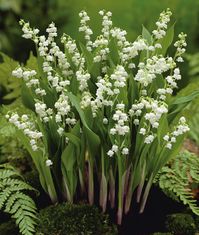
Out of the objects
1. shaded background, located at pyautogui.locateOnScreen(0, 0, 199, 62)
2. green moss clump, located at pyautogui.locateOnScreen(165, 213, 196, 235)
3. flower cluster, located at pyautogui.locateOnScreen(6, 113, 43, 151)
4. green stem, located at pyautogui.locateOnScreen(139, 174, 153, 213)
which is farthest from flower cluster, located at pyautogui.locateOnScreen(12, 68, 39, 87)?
shaded background, located at pyautogui.locateOnScreen(0, 0, 199, 62)

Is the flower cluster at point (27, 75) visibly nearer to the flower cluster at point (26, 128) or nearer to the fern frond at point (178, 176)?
the flower cluster at point (26, 128)

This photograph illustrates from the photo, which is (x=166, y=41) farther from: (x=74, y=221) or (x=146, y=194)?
(x=74, y=221)

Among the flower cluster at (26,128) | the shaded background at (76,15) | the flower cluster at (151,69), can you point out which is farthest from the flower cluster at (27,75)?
the shaded background at (76,15)

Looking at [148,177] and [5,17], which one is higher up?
[5,17]

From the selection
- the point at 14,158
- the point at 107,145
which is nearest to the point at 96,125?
the point at 107,145

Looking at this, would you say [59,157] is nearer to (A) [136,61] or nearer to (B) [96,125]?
(B) [96,125]

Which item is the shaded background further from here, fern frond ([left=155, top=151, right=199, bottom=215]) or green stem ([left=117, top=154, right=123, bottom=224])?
green stem ([left=117, top=154, right=123, bottom=224])

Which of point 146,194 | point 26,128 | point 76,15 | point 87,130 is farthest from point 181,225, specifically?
point 76,15
